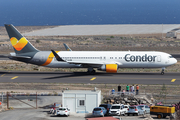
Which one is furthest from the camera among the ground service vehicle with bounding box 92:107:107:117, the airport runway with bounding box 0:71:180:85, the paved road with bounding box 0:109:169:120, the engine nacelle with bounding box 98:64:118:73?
the engine nacelle with bounding box 98:64:118:73

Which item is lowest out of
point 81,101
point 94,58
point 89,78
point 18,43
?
point 81,101

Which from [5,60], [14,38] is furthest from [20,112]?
[5,60]

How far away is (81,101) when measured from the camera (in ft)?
125

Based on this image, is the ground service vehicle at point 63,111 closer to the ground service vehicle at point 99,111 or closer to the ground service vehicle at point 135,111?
the ground service vehicle at point 99,111

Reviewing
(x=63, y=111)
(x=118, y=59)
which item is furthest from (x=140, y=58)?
(x=63, y=111)

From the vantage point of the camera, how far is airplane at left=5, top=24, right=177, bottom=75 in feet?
191

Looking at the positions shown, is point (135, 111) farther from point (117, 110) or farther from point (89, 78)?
point (89, 78)

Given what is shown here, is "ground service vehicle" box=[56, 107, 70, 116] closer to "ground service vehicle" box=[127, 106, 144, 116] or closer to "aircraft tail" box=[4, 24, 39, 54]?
"ground service vehicle" box=[127, 106, 144, 116]

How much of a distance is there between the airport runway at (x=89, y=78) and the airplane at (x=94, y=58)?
1.71m

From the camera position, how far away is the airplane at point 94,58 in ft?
191

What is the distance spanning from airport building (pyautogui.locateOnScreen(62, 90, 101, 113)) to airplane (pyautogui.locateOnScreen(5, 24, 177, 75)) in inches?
752

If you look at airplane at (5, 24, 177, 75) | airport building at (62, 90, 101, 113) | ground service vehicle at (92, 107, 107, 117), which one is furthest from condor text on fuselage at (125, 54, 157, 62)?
ground service vehicle at (92, 107, 107, 117)

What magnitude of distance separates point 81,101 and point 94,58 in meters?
22.0

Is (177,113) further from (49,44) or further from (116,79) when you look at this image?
(49,44)
